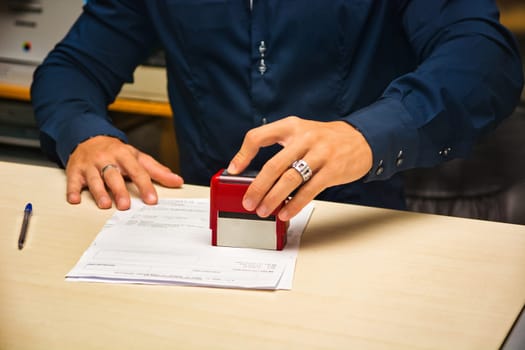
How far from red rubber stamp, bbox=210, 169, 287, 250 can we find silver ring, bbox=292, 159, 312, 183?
0.16 ft

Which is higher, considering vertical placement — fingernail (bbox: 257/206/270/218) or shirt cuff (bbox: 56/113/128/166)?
fingernail (bbox: 257/206/270/218)

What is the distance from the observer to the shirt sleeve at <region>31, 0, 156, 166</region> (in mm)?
1303

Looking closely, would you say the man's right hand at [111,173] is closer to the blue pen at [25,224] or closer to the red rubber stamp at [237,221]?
the blue pen at [25,224]

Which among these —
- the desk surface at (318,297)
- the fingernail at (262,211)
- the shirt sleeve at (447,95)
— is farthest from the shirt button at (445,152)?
the fingernail at (262,211)

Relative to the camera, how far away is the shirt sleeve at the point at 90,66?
1303 mm

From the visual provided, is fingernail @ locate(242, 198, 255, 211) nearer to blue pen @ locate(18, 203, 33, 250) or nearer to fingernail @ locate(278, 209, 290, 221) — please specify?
fingernail @ locate(278, 209, 290, 221)

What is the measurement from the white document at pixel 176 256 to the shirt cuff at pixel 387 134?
0.13 meters

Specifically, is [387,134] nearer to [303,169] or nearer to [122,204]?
[303,169]

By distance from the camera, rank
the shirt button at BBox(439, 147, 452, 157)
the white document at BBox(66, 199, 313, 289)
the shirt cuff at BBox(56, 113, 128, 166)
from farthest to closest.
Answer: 1. the shirt cuff at BBox(56, 113, 128, 166)
2. the shirt button at BBox(439, 147, 452, 157)
3. the white document at BBox(66, 199, 313, 289)

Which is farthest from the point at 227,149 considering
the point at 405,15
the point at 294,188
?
the point at 294,188

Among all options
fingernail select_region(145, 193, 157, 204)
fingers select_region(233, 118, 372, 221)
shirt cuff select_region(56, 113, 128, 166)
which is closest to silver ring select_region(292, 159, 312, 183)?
fingers select_region(233, 118, 372, 221)

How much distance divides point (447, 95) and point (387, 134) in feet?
0.45

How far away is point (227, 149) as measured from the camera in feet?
4.62

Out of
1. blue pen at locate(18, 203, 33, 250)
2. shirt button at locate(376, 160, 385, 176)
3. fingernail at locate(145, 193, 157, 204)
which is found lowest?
fingernail at locate(145, 193, 157, 204)
